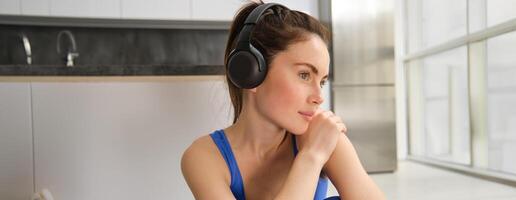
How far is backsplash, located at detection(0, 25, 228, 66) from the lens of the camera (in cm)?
274

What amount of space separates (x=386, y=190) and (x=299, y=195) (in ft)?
5.45

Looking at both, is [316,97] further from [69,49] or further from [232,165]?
[69,49]

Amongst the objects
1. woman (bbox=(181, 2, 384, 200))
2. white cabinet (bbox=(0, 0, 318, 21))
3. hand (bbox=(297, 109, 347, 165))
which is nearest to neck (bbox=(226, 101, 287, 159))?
woman (bbox=(181, 2, 384, 200))

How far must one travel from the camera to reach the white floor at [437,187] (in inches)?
76.3

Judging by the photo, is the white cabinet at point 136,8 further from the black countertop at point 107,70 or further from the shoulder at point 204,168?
the shoulder at point 204,168

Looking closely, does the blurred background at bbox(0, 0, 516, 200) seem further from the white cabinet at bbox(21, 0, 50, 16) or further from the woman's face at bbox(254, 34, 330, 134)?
the woman's face at bbox(254, 34, 330, 134)

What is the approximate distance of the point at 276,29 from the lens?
0.78 m

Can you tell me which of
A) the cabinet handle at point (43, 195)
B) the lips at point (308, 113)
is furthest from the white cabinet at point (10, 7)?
the lips at point (308, 113)

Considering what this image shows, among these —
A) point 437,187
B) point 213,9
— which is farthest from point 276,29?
point 213,9

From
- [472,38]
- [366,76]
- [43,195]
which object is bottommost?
[43,195]

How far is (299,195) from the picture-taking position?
0.71 m

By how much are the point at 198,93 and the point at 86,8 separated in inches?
75.0

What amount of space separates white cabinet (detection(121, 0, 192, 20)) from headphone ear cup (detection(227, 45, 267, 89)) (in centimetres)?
209

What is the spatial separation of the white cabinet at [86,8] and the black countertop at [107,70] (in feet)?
5.75
